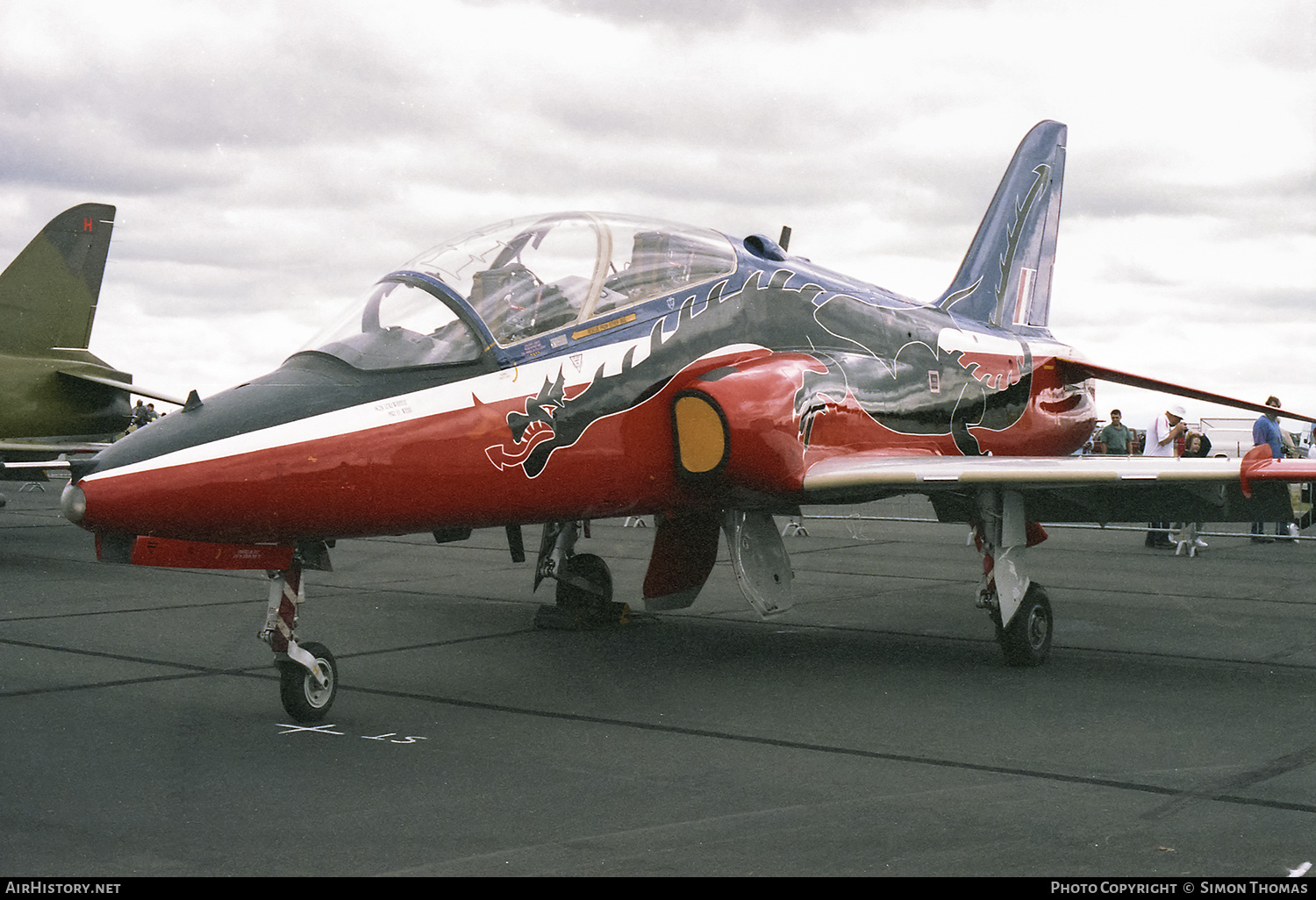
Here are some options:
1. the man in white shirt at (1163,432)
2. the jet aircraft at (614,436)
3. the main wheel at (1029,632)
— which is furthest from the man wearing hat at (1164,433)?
the main wheel at (1029,632)

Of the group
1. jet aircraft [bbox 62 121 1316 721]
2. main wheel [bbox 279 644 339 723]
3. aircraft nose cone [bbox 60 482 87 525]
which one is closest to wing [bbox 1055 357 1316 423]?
jet aircraft [bbox 62 121 1316 721]

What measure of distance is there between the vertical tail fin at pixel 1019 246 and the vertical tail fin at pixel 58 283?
1092cm

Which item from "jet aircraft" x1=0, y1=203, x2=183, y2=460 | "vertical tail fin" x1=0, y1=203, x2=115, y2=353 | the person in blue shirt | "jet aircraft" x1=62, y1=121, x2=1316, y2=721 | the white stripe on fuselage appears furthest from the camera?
the person in blue shirt

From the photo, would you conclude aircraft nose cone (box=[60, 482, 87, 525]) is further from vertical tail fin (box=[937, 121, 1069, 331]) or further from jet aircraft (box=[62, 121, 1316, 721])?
vertical tail fin (box=[937, 121, 1069, 331])

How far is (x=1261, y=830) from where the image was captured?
4160 mm

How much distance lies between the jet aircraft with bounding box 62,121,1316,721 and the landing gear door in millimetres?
16

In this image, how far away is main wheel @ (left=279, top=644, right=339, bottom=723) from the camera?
562 centimetres

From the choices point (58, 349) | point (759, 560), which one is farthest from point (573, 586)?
point (58, 349)

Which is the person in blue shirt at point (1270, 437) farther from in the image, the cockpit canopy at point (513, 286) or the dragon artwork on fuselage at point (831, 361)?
the cockpit canopy at point (513, 286)

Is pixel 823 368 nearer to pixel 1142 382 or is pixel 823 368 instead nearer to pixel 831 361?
pixel 831 361

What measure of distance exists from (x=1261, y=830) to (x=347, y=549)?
1267 centimetres

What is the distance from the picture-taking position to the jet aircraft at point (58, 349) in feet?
46.7

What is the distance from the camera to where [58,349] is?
15031mm
